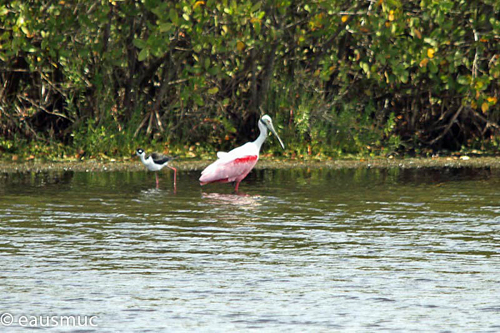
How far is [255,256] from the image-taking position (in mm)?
8984

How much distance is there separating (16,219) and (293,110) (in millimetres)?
9406

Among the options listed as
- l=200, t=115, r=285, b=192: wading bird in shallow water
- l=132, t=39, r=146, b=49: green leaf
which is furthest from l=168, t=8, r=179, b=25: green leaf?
l=200, t=115, r=285, b=192: wading bird in shallow water

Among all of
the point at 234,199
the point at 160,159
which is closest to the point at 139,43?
the point at 160,159

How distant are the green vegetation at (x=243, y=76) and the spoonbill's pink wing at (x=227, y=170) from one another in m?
3.22

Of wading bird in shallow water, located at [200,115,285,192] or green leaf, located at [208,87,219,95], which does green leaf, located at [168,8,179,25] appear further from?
wading bird in shallow water, located at [200,115,285,192]

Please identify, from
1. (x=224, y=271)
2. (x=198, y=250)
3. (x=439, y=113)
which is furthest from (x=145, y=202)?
(x=439, y=113)

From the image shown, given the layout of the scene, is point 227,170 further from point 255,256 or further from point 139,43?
point 255,256

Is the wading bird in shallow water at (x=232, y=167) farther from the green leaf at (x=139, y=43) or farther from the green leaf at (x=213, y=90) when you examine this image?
the green leaf at (x=213, y=90)

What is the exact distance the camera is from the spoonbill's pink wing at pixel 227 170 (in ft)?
48.6

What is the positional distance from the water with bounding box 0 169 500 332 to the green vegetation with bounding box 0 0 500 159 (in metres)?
4.07

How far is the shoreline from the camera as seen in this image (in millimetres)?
17516

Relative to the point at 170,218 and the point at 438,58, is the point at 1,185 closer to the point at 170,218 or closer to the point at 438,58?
the point at 170,218

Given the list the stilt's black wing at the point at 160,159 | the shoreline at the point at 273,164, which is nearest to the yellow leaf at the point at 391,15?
the shoreline at the point at 273,164

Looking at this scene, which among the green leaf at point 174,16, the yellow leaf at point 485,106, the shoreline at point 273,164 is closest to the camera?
the green leaf at point 174,16
